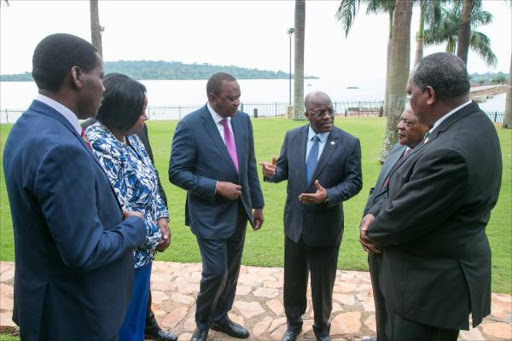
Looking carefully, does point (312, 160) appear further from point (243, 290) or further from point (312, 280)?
point (243, 290)

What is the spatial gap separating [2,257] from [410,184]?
5250mm

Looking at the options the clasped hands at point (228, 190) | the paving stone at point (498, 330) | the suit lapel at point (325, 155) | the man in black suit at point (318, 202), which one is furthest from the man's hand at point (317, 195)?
the paving stone at point (498, 330)

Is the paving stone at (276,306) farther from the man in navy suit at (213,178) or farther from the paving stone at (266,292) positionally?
the man in navy suit at (213,178)

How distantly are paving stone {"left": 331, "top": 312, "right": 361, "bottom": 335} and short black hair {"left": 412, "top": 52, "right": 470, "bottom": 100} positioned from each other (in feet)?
7.91

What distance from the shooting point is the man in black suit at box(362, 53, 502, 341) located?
2172 millimetres

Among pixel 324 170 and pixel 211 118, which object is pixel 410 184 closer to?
pixel 324 170

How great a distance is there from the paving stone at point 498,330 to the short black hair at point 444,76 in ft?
8.14

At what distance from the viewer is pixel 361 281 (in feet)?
15.9

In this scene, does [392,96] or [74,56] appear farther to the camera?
[392,96]

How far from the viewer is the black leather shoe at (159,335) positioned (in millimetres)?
3721

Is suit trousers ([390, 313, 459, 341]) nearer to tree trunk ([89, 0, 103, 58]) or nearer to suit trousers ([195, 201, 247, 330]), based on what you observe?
suit trousers ([195, 201, 247, 330])

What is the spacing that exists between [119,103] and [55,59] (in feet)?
2.43

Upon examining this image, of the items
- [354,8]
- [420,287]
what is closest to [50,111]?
[420,287]

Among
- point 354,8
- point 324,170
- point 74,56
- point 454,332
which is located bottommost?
point 454,332
